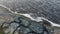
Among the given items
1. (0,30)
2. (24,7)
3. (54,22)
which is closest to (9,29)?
(0,30)

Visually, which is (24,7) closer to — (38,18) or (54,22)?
(38,18)

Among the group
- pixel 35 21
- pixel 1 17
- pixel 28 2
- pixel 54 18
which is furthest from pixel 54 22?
pixel 1 17

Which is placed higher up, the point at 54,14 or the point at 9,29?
the point at 54,14

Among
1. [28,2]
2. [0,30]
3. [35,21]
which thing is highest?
[28,2]

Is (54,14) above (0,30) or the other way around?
above

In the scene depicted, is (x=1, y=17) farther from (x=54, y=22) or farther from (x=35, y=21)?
(x=54, y=22)

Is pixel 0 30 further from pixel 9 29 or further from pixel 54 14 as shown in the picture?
pixel 54 14

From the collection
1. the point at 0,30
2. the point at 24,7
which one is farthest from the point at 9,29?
the point at 24,7
